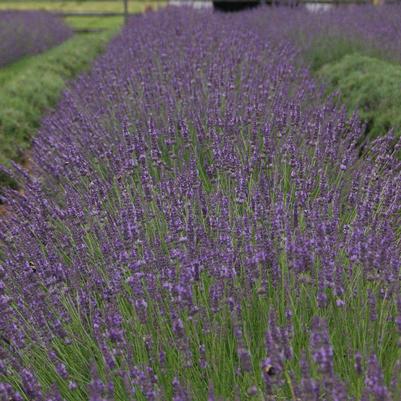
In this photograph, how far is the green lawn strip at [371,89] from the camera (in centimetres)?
439

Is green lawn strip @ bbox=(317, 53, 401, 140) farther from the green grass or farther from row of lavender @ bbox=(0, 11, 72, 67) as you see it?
the green grass

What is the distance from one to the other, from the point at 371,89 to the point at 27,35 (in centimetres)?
844

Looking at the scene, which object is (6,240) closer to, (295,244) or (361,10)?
(295,244)

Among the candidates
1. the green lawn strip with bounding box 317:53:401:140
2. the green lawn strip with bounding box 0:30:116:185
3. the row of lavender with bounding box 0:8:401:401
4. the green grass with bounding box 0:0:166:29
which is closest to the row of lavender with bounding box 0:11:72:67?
the green lawn strip with bounding box 0:30:116:185

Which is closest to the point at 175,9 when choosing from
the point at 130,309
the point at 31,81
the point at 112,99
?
the point at 31,81

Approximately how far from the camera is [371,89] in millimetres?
4855

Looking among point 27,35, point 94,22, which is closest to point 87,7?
point 94,22

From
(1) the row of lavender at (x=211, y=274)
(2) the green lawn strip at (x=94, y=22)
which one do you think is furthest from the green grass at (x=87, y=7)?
(1) the row of lavender at (x=211, y=274)

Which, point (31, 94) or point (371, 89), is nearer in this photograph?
point (371, 89)

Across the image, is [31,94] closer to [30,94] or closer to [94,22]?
[30,94]

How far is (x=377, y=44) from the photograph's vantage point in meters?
6.47

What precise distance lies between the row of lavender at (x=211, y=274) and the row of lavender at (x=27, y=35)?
23.7 feet

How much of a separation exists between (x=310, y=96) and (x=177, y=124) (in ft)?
4.21

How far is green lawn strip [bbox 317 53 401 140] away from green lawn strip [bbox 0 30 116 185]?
3046 millimetres
